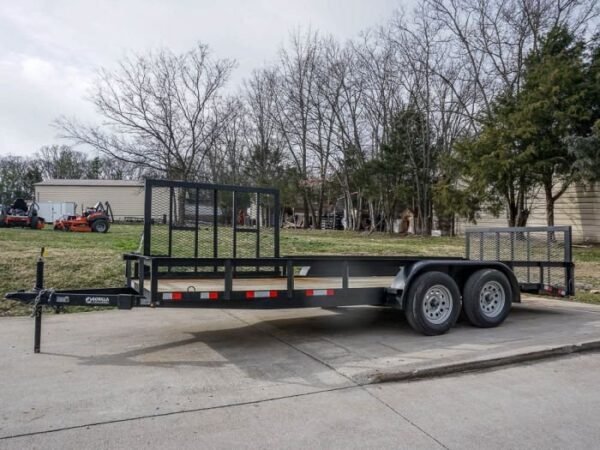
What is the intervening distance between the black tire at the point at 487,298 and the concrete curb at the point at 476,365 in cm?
121

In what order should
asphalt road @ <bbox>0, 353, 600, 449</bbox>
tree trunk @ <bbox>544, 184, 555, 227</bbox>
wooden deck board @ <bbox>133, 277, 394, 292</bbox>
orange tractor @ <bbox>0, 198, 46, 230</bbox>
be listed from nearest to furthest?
1. asphalt road @ <bbox>0, 353, 600, 449</bbox>
2. wooden deck board @ <bbox>133, 277, 394, 292</bbox>
3. tree trunk @ <bbox>544, 184, 555, 227</bbox>
4. orange tractor @ <bbox>0, 198, 46, 230</bbox>

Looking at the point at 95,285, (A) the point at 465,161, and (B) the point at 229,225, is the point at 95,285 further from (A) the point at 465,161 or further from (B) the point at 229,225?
(A) the point at 465,161

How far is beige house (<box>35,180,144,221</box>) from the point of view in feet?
200

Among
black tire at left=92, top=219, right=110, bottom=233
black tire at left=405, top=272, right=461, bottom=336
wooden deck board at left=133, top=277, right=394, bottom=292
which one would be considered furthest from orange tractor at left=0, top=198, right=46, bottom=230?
black tire at left=405, top=272, right=461, bottom=336

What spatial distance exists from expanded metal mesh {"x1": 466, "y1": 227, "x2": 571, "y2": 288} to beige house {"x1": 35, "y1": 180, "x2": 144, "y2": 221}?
187 feet

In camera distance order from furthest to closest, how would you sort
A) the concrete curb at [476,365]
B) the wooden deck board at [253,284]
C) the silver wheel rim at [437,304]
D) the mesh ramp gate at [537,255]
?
the mesh ramp gate at [537,255], the silver wheel rim at [437,304], the wooden deck board at [253,284], the concrete curb at [476,365]

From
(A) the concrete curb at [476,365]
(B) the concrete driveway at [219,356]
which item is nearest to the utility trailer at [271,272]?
(B) the concrete driveway at [219,356]

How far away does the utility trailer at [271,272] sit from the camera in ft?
17.6

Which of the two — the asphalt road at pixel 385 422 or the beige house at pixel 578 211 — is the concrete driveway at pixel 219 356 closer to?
the asphalt road at pixel 385 422

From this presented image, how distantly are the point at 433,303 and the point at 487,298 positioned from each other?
105 centimetres

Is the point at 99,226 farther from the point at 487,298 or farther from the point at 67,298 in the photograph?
the point at 487,298

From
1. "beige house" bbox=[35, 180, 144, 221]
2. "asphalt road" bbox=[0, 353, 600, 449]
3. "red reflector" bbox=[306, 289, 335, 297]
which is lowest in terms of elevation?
"asphalt road" bbox=[0, 353, 600, 449]

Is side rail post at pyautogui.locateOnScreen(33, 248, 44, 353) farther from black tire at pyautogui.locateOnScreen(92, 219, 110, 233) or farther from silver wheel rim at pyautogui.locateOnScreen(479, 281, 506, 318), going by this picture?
black tire at pyautogui.locateOnScreen(92, 219, 110, 233)

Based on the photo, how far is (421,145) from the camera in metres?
33.8
